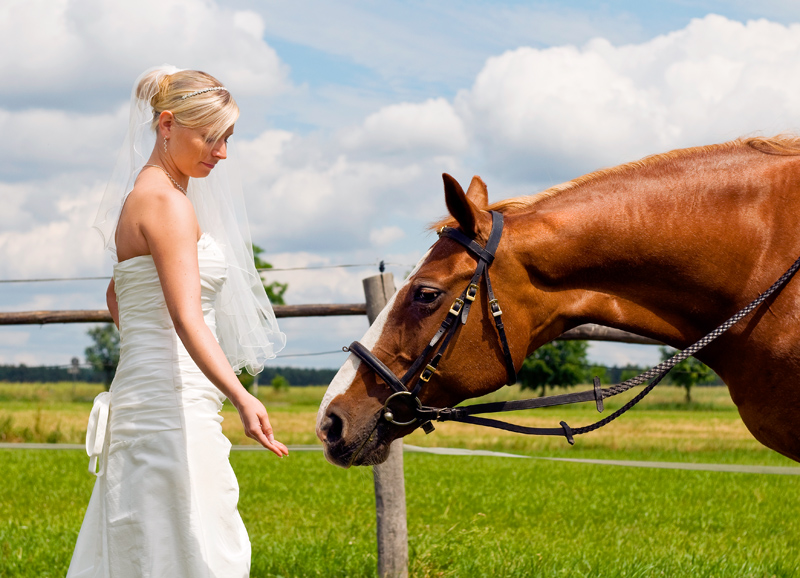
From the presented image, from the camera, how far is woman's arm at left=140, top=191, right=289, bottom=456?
2115 millimetres

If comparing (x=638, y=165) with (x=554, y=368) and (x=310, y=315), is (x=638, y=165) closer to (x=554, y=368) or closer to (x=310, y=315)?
(x=310, y=315)

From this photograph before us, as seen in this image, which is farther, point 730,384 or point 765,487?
point 765,487

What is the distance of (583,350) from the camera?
44.3 m

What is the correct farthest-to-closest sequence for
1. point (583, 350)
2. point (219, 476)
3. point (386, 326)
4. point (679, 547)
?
point (583, 350), point (679, 547), point (386, 326), point (219, 476)

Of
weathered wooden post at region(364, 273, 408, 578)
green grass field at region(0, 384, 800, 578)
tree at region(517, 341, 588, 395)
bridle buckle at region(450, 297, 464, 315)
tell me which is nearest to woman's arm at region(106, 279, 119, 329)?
bridle buckle at region(450, 297, 464, 315)

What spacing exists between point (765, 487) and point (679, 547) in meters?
5.26

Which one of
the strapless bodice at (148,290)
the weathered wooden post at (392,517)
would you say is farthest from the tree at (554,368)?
the strapless bodice at (148,290)

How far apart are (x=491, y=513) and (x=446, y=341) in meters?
5.43

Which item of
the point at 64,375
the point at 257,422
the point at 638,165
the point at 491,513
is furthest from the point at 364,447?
the point at 64,375

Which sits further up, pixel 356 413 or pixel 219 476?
pixel 356 413

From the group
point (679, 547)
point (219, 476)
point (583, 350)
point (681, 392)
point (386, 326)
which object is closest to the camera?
point (219, 476)

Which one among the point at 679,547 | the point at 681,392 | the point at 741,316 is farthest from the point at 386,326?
the point at 681,392

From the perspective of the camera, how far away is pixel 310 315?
5.44 metres

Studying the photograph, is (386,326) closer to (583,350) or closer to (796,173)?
(796,173)
